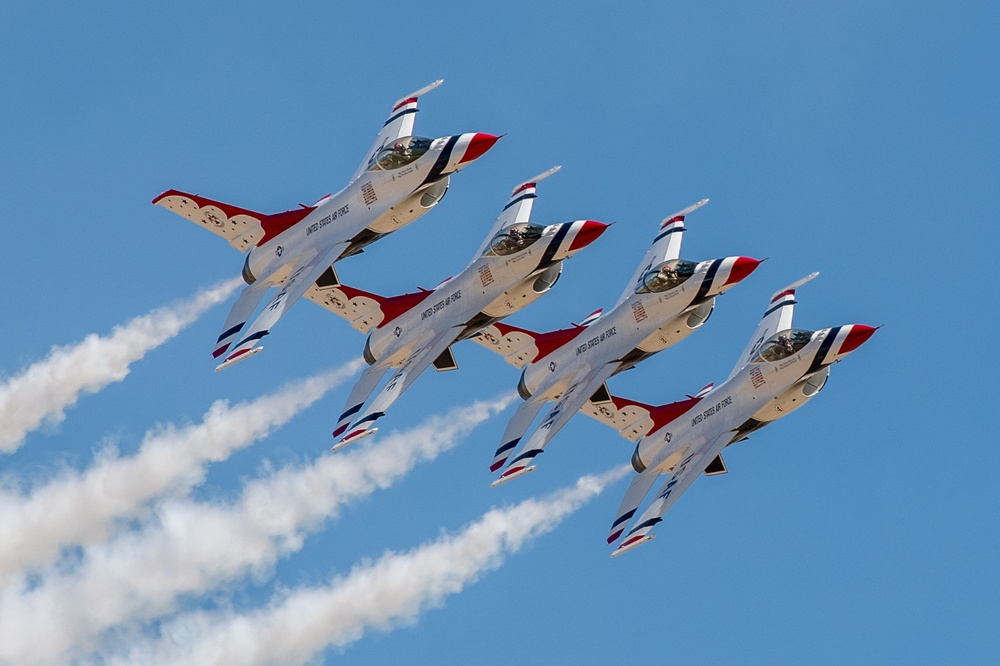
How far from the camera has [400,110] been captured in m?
79.4

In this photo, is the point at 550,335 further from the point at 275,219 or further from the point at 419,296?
the point at 275,219

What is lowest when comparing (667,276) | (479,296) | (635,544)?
(635,544)

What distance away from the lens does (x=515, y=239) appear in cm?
7456

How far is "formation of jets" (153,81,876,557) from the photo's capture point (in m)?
73.9

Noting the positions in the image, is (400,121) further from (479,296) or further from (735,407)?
(735,407)

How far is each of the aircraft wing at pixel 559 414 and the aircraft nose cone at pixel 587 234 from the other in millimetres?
4119

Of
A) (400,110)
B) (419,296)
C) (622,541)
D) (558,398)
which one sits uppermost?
(400,110)

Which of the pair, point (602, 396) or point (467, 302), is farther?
point (602, 396)

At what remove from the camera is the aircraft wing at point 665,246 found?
249ft

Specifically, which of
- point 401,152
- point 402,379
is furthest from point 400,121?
point 402,379

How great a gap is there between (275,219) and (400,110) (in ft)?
20.1

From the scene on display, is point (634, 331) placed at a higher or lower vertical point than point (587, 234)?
lower

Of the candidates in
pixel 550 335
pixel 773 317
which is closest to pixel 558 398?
pixel 550 335

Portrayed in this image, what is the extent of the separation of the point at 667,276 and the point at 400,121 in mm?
11296
